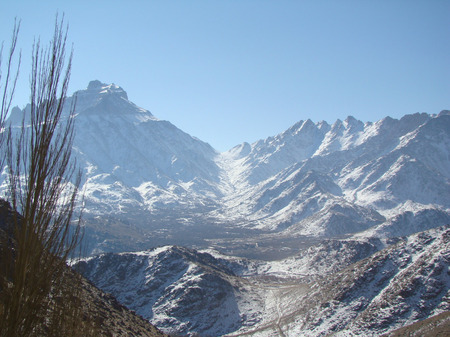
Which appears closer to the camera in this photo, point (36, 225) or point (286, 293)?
point (36, 225)

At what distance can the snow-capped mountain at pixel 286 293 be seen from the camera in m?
80.6

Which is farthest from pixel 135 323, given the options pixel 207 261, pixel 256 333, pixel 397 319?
pixel 207 261

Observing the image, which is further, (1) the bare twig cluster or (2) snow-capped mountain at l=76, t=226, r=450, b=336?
(2) snow-capped mountain at l=76, t=226, r=450, b=336

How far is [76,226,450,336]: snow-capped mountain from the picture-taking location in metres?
80.6

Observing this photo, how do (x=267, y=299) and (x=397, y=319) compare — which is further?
(x=267, y=299)

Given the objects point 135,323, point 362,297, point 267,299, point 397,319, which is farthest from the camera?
point 267,299

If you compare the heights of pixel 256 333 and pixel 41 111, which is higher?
→ pixel 41 111

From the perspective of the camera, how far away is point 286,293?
12044cm

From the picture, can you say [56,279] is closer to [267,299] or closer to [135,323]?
[135,323]

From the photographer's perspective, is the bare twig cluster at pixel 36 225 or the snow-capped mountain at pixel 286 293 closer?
the bare twig cluster at pixel 36 225

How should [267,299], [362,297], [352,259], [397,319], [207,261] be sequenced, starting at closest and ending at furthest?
[397,319], [362,297], [267,299], [207,261], [352,259]

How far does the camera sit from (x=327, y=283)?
10769cm

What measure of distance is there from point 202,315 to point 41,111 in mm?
106589

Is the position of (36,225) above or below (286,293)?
above
